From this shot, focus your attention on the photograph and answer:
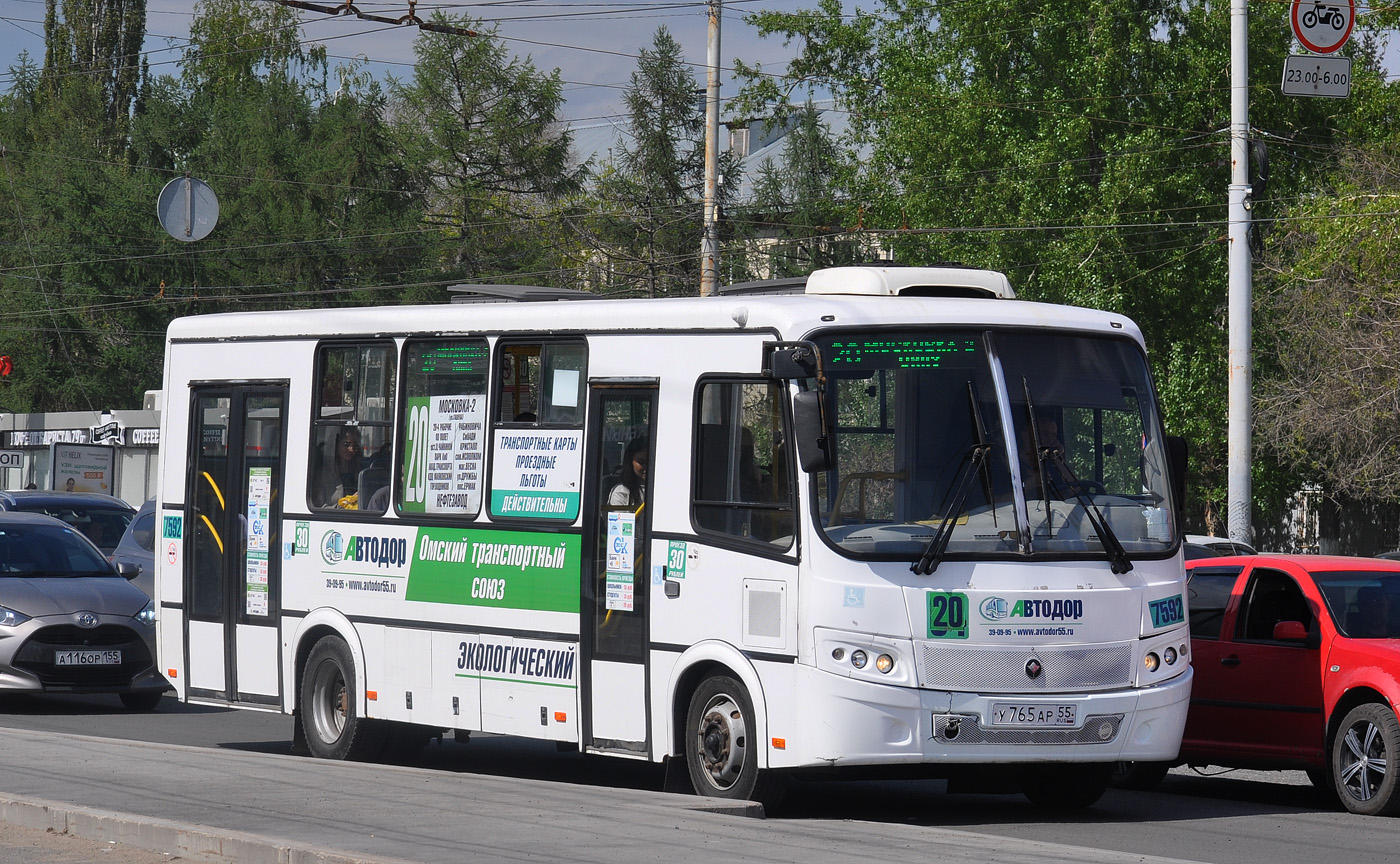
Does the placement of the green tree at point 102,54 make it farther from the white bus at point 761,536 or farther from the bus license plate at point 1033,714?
the bus license plate at point 1033,714

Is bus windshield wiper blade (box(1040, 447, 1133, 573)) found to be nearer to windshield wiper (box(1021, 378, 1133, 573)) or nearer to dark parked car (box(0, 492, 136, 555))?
windshield wiper (box(1021, 378, 1133, 573))

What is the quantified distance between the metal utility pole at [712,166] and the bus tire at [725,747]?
2102 centimetres

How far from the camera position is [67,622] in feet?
53.6

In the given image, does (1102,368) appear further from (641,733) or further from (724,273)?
(724,273)

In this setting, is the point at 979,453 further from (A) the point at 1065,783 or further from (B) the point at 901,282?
Answer: (A) the point at 1065,783

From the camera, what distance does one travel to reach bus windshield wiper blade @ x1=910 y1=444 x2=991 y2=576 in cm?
939

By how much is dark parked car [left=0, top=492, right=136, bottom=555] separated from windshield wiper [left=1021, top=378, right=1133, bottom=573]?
49.4ft

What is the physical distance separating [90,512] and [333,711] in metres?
11.1

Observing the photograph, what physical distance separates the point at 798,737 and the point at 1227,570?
419cm

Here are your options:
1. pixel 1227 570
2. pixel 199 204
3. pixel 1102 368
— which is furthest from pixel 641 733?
pixel 199 204

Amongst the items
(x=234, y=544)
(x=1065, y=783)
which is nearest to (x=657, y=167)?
(x=234, y=544)

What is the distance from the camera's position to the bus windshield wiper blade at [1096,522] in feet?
32.2

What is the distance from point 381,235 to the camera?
63062 mm

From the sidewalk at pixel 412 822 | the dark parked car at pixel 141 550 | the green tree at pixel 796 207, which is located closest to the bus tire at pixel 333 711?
the sidewalk at pixel 412 822
